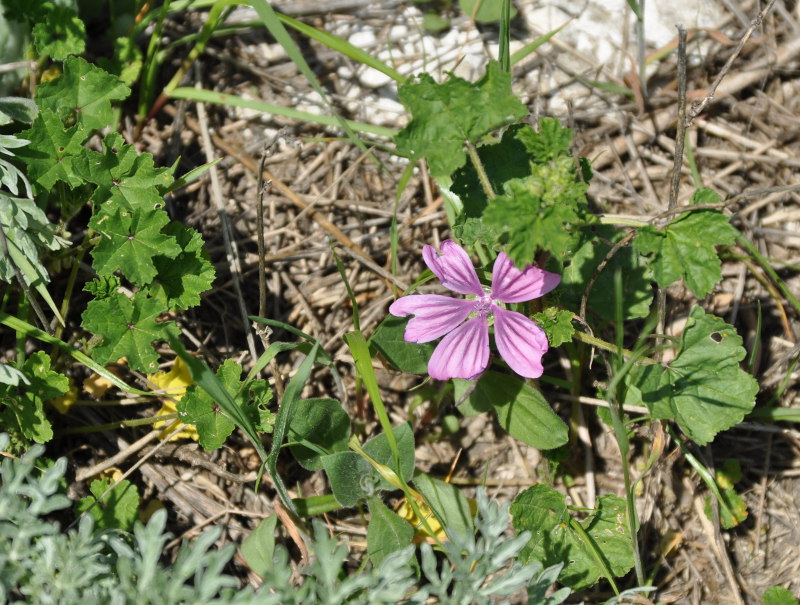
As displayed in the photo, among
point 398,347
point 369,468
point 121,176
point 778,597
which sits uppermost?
point 121,176

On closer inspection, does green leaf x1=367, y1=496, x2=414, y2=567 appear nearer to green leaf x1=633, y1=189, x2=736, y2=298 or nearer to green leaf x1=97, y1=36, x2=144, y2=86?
green leaf x1=633, y1=189, x2=736, y2=298

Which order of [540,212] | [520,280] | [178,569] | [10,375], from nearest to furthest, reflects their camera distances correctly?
[178,569]
[540,212]
[520,280]
[10,375]

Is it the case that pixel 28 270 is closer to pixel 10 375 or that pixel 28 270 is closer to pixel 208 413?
pixel 10 375

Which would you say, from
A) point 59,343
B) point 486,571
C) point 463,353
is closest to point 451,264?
Answer: point 463,353

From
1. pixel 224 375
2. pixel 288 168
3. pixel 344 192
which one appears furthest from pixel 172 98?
pixel 224 375

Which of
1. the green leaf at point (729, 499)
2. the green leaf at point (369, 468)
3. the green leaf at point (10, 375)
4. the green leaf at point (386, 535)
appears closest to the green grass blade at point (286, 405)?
the green leaf at point (369, 468)

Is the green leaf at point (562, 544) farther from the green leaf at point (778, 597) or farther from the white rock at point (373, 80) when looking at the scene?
the white rock at point (373, 80)
